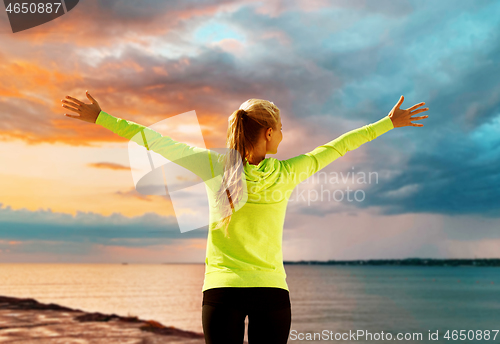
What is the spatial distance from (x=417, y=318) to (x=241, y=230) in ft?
145

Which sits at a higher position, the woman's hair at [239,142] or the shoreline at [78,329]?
the woman's hair at [239,142]

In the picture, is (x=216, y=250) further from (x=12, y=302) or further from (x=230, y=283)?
(x=12, y=302)

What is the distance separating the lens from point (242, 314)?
1.75 meters

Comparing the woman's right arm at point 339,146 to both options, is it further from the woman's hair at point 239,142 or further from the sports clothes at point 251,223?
the woman's hair at point 239,142

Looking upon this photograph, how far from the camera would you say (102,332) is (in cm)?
1580

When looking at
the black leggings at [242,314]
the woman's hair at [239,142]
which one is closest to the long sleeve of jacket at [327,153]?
the woman's hair at [239,142]

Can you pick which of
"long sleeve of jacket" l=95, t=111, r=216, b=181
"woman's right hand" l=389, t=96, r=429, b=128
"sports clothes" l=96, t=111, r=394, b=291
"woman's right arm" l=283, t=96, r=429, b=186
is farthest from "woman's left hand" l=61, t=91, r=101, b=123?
"woman's right hand" l=389, t=96, r=429, b=128

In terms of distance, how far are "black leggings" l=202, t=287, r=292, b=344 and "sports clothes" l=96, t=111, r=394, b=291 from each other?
37 mm

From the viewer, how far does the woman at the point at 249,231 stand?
1.74 metres

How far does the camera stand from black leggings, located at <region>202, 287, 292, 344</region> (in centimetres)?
170

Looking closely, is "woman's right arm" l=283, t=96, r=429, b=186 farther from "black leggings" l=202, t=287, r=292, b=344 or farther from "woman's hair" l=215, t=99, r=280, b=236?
"black leggings" l=202, t=287, r=292, b=344

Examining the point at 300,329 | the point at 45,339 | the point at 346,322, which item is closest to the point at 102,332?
the point at 45,339

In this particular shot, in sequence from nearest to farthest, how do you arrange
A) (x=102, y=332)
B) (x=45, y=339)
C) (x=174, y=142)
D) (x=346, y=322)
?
(x=174, y=142)
(x=45, y=339)
(x=102, y=332)
(x=346, y=322)

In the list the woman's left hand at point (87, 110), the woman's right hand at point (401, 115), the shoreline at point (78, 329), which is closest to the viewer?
the woman's left hand at point (87, 110)
